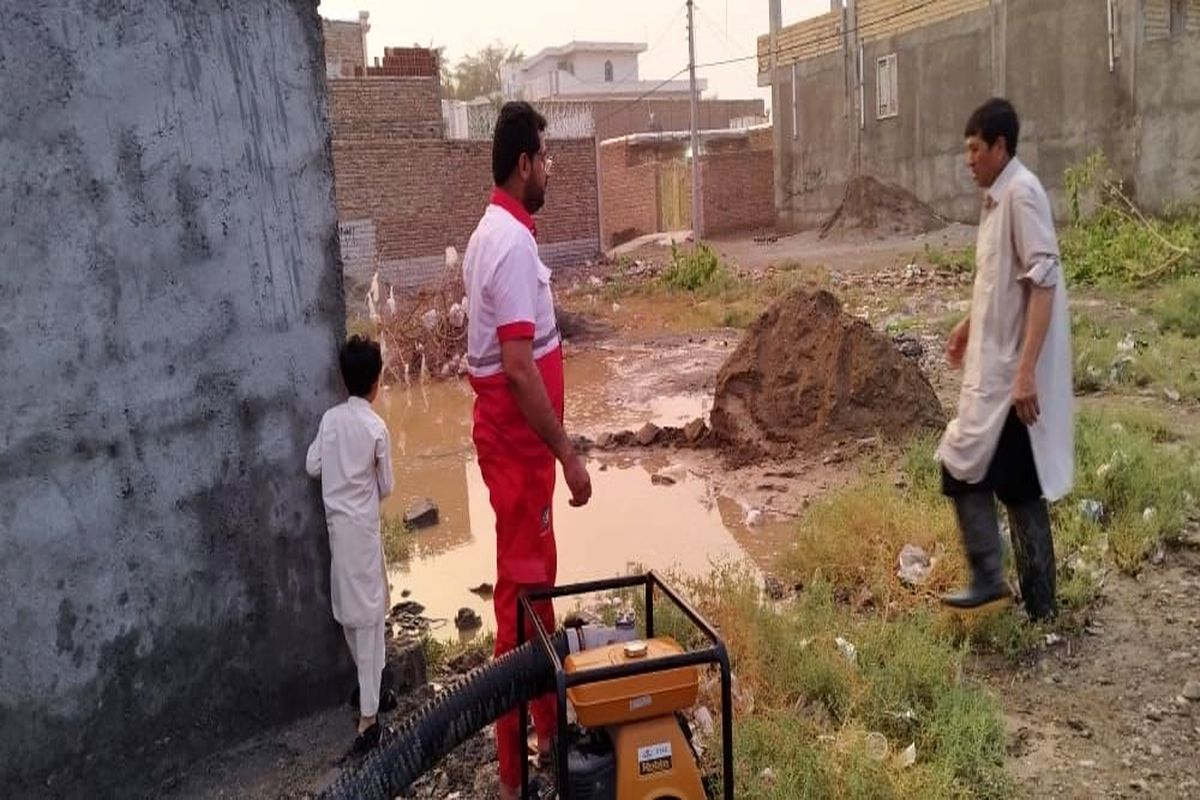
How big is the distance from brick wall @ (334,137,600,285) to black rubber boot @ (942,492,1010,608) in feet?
53.3

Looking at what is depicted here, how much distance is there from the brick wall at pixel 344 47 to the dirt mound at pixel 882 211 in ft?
39.8

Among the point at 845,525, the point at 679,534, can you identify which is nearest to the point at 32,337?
the point at 845,525

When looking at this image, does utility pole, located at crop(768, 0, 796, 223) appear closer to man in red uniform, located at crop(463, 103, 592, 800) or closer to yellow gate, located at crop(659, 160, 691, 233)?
yellow gate, located at crop(659, 160, 691, 233)

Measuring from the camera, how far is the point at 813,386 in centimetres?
730

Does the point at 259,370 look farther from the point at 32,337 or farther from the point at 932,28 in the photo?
the point at 932,28

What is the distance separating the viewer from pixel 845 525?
4.84 m

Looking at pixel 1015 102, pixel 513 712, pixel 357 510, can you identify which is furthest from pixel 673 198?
pixel 513 712

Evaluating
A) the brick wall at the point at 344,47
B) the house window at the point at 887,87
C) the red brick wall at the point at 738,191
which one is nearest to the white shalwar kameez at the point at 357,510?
the brick wall at the point at 344,47

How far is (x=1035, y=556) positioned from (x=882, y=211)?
20.6 m

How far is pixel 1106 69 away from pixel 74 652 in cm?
1946

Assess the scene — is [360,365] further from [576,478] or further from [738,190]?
[738,190]

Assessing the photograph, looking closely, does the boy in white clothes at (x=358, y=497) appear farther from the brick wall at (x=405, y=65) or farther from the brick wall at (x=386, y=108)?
the brick wall at (x=405, y=65)

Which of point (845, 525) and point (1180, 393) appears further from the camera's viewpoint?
point (1180, 393)

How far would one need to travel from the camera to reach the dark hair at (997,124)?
351cm
